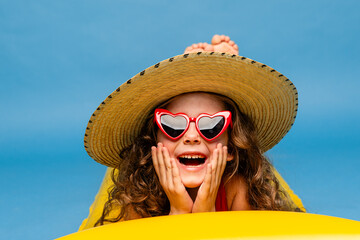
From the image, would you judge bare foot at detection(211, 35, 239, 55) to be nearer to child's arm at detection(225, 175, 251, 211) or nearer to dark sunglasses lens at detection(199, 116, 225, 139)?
dark sunglasses lens at detection(199, 116, 225, 139)

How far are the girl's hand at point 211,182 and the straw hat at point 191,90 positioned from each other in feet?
0.94

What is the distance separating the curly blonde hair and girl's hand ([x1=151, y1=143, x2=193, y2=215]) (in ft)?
0.73

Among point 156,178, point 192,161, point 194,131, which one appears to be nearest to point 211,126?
point 194,131

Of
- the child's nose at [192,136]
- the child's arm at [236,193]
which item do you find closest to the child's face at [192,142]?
the child's nose at [192,136]

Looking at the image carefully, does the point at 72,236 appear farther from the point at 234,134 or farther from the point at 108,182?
the point at 108,182

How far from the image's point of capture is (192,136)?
1.77 meters

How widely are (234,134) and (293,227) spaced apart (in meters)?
1.02

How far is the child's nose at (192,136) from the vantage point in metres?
1.77

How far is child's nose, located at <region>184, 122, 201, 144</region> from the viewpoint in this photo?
177cm

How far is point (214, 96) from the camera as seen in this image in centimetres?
193

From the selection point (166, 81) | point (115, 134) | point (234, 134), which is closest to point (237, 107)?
point (234, 134)

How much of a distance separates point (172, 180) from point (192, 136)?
0.21 metres

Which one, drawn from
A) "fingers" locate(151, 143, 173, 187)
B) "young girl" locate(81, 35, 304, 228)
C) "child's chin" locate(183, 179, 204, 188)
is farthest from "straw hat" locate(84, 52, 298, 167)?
"child's chin" locate(183, 179, 204, 188)

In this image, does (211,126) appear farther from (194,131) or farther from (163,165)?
(163,165)
